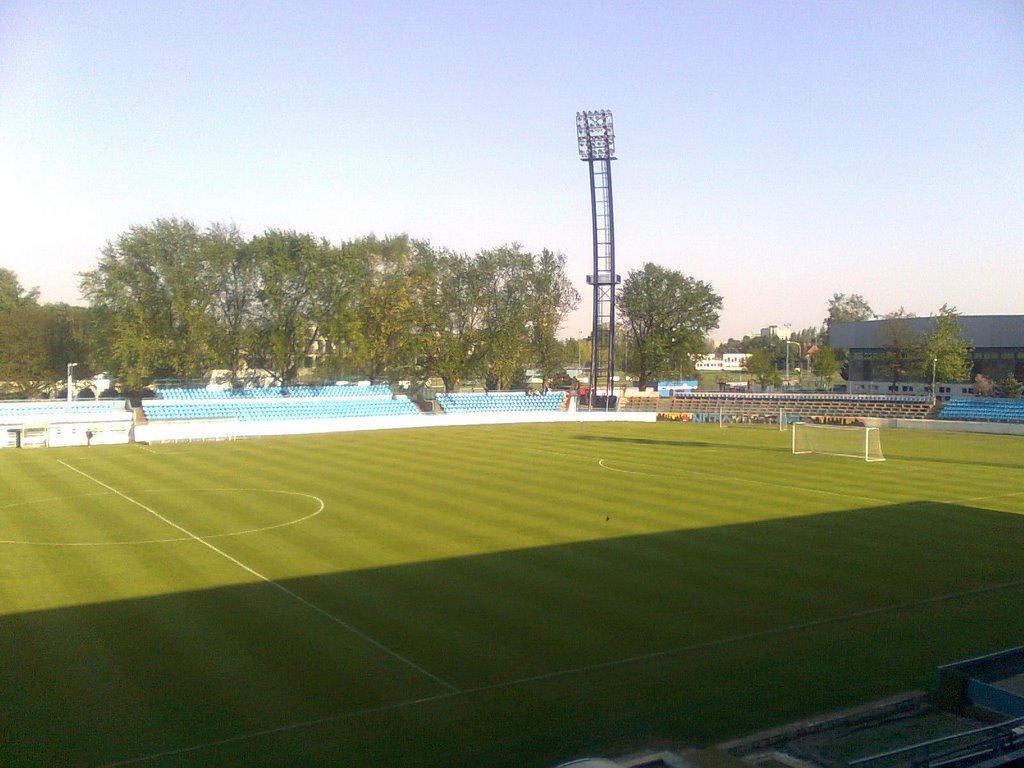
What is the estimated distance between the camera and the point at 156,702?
29.6ft

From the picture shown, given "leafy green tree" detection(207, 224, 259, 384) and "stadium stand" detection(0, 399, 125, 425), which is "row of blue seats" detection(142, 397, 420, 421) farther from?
"leafy green tree" detection(207, 224, 259, 384)

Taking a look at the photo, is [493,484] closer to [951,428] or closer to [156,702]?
[156,702]

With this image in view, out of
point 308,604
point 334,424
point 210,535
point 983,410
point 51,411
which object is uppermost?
point 51,411

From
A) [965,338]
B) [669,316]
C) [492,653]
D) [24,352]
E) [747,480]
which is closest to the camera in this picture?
[492,653]

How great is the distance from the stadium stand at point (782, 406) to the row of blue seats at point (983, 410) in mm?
1244

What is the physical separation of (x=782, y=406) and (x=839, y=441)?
20088mm

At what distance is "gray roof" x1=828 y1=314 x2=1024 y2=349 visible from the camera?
217 ft

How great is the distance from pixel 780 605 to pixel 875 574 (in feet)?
9.33

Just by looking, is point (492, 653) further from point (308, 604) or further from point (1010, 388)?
point (1010, 388)

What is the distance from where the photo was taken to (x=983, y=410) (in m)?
47.9

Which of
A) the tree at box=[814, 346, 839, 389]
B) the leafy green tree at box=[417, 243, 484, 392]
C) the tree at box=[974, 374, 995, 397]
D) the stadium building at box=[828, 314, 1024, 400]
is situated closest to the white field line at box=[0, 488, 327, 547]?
the leafy green tree at box=[417, 243, 484, 392]

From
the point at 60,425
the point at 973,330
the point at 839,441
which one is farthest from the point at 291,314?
the point at 973,330

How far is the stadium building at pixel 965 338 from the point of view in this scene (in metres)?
65.8

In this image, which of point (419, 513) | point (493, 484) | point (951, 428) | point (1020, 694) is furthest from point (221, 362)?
point (1020, 694)
